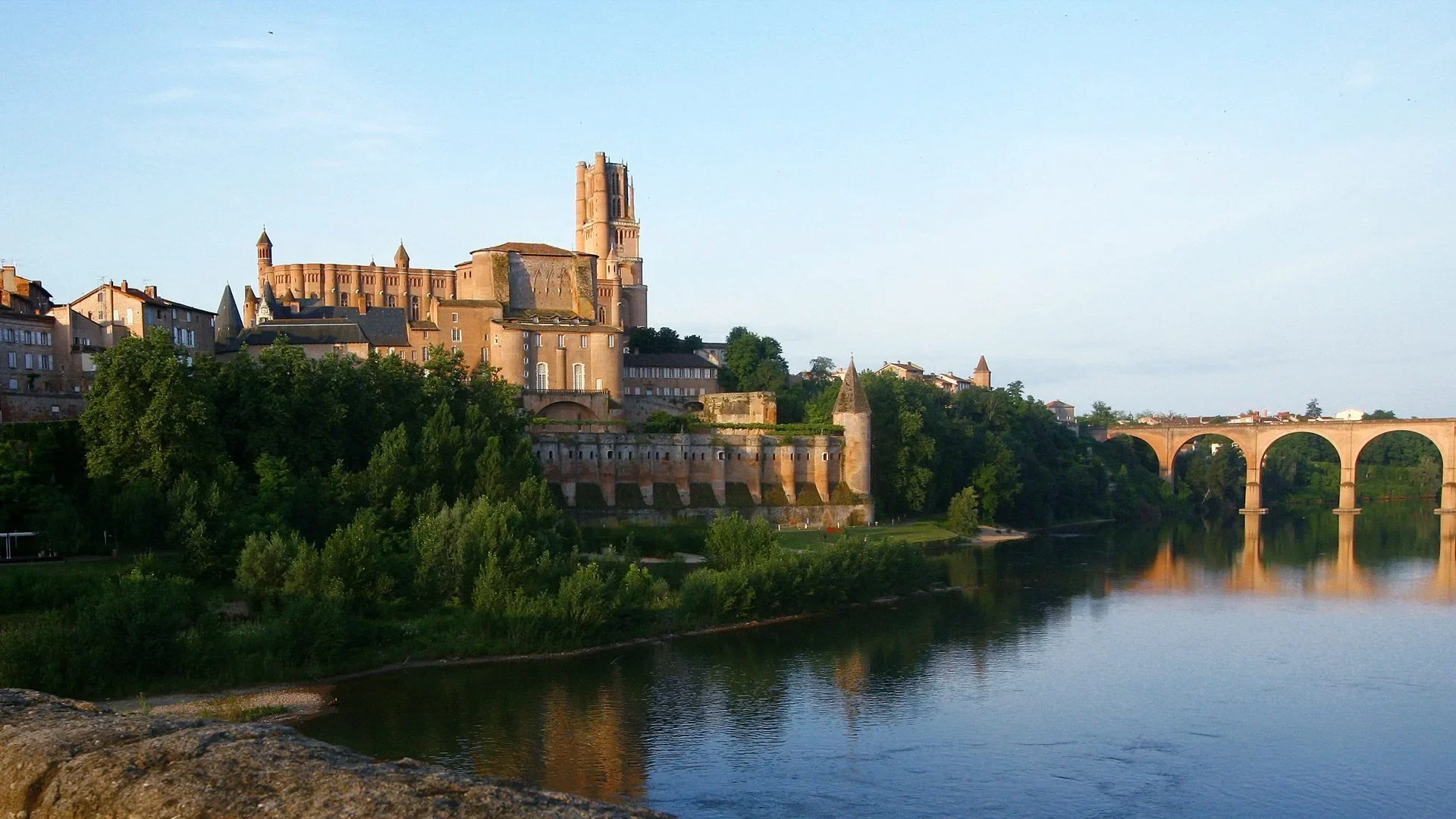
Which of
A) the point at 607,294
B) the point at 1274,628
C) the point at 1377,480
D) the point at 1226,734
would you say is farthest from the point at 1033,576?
the point at 1377,480

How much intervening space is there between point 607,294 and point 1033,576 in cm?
2975

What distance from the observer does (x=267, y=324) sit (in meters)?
52.8

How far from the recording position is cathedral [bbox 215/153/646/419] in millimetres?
51438

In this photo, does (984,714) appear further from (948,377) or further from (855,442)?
(948,377)

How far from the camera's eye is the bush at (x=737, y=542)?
110 feet

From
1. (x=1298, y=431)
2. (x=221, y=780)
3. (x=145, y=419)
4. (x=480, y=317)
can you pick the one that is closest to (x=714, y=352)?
(x=480, y=317)

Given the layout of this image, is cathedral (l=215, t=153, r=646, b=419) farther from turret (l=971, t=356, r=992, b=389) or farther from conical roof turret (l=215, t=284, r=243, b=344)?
turret (l=971, t=356, r=992, b=389)

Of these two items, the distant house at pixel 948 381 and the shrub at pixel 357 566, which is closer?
the shrub at pixel 357 566

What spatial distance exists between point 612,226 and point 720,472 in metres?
37.1

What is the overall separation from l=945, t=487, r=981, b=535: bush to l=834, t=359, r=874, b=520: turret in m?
4.02

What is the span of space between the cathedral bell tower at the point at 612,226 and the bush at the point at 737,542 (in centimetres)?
4312

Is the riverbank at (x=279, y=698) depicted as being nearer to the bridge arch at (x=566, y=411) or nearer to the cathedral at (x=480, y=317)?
the cathedral at (x=480, y=317)

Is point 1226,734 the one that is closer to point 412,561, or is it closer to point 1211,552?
point 412,561

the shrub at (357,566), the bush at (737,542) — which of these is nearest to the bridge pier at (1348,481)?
the bush at (737,542)
